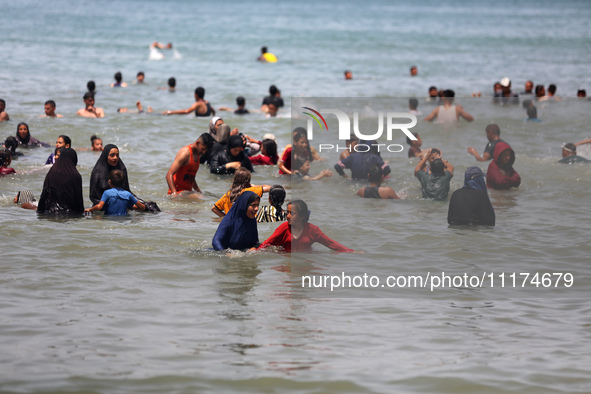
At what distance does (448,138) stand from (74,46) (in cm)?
3591

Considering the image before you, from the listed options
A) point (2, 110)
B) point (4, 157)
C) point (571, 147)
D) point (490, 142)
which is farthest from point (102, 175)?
point (571, 147)

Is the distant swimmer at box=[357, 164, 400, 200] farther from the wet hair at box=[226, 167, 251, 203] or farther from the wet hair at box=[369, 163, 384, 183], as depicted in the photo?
the wet hair at box=[226, 167, 251, 203]

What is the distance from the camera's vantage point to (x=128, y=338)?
6.12 metres

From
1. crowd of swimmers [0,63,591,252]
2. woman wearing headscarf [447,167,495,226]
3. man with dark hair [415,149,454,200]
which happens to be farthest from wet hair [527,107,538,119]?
woman wearing headscarf [447,167,495,226]

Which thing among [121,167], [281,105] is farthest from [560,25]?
[121,167]

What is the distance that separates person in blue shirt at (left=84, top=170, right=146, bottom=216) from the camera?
10047mm

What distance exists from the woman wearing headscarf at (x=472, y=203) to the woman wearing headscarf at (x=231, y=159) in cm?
433

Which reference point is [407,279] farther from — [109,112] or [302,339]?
[109,112]

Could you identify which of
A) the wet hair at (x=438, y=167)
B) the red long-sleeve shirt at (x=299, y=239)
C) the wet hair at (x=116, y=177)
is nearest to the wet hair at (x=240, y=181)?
the red long-sleeve shirt at (x=299, y=239)

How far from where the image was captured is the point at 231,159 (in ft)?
43.8

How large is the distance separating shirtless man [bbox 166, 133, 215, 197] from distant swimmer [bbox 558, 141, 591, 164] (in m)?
7.24

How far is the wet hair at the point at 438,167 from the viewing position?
432 inches

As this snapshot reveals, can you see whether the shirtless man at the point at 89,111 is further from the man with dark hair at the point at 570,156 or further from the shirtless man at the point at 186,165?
the man with dark hair at the point at 570,156

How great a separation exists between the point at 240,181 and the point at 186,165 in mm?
2643
